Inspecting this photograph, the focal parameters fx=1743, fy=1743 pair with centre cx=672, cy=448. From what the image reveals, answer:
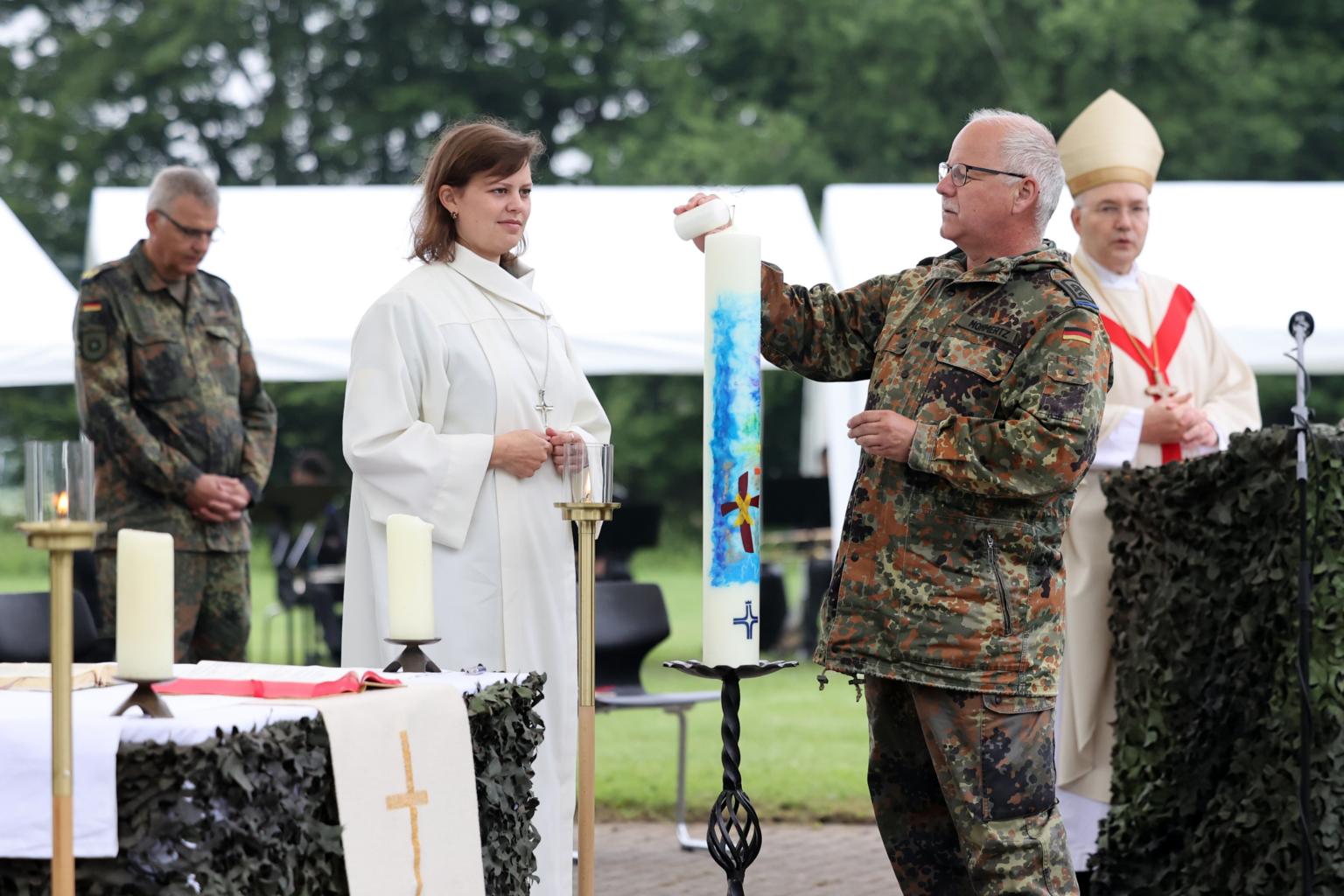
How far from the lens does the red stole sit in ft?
18.5

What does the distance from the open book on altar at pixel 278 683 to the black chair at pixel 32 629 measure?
2528mm

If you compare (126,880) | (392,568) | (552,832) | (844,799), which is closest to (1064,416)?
(392,568)

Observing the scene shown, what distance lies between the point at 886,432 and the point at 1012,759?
2.33ft

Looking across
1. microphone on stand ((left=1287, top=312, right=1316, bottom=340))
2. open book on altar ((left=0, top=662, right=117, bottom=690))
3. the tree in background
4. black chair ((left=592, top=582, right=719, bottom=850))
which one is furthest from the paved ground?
the tree in background

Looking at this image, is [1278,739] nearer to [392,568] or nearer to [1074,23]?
[392,568]

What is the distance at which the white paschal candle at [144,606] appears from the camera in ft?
8.32

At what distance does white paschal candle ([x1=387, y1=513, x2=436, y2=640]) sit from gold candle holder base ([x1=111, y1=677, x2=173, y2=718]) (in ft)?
2.40

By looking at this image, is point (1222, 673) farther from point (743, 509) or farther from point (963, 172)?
point (743, 509)

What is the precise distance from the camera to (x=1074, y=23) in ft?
81.1

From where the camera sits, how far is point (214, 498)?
5.76 meters

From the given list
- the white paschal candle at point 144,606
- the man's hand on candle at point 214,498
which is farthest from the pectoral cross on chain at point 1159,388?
the white paschal candle at point 144,606

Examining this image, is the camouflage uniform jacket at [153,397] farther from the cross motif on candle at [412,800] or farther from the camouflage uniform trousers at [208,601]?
the cross motif on candle at [412,800]

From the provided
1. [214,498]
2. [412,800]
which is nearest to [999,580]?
[412,800]

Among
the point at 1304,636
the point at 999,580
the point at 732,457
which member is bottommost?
the point at 1304,636
